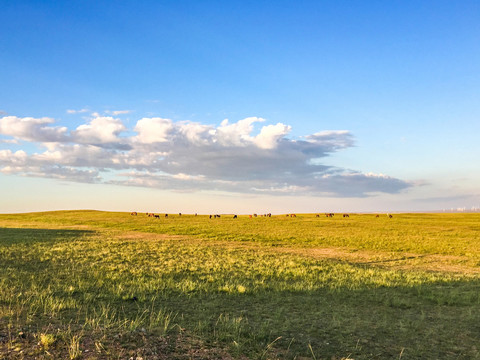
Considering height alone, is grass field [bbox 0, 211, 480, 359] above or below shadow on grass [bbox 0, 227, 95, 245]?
above

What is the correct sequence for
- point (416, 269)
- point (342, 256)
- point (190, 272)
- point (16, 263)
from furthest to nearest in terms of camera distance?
point (342, 256)
point (416, 269)
point (16, 263)
point (190, 272)

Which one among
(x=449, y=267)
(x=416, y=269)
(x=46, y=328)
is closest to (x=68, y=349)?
(x=46, y=328)

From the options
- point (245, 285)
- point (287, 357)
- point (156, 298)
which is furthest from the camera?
point (245, 285)

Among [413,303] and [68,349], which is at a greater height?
[68,349]

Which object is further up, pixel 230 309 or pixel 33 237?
pixel 230 309

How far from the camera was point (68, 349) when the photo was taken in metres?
6.96

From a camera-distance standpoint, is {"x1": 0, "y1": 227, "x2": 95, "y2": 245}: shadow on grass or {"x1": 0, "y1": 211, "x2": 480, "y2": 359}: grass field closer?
{"x1": 0, "y1": 211, "x2": 480, "y2": 359}: grass field

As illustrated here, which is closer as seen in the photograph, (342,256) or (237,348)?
(237,348)

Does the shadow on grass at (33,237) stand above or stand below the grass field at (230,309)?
below

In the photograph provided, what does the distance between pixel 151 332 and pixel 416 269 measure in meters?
20.2

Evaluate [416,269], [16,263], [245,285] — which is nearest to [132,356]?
[245,285]

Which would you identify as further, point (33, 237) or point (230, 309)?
point (33, 237)

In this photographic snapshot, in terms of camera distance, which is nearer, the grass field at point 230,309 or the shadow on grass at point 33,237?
the grass field at point 230,309

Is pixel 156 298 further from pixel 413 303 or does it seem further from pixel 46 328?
pixel 413 303
